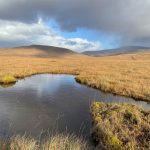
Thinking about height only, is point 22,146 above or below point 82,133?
above

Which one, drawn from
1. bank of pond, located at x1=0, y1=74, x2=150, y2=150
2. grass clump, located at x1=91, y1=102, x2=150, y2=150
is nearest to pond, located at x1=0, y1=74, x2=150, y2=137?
bank of pond, located at x1=0, y1=74, x2=150, y2=150

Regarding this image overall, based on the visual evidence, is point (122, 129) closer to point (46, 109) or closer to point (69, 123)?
point (69, 123)

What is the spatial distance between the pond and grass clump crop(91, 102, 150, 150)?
1.21 metres

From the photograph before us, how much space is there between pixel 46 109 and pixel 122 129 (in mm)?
8746

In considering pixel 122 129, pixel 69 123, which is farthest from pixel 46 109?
pixel 122 129

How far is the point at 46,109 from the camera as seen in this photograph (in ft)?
71.3

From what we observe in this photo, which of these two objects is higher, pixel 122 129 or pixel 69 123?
pixel 122 129

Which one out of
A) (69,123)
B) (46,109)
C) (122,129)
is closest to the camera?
(122,129)

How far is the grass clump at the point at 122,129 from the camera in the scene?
13094mm

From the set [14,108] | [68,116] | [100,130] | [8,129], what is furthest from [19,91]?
[100,130]

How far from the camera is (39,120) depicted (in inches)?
727

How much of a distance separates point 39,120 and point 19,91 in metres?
12.1

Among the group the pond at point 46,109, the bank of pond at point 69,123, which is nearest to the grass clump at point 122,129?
the bank of pond at point 69,123

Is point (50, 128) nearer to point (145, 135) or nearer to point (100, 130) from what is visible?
point (100, 130)
